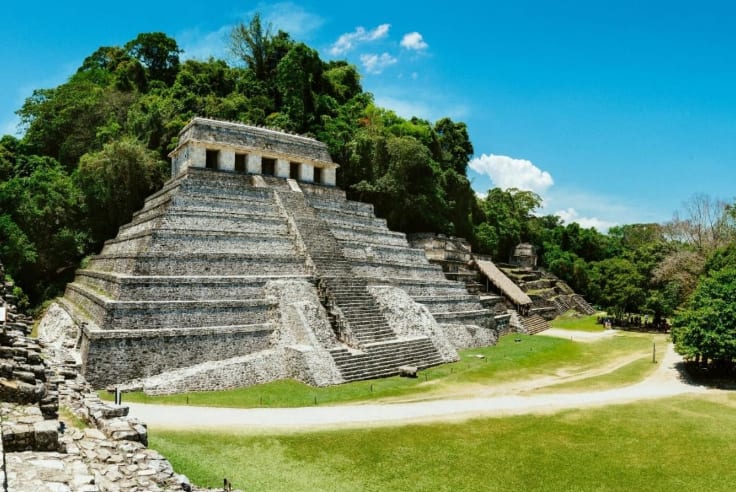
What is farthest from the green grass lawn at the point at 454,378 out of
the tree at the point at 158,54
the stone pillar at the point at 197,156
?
the tree at the point at 158,54

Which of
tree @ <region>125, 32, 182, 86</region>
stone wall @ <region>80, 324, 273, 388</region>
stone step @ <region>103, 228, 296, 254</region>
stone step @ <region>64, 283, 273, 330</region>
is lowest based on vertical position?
stone wall @ <region>80, 324, 273, 388</region>

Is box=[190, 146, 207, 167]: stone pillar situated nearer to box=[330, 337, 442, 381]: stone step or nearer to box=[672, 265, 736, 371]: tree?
box=[330, 337, 442, 381]: stone step

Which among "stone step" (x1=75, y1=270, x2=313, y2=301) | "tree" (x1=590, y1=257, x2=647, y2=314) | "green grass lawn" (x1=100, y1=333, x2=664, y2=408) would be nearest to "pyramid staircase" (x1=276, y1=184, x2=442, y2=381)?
"green grass lawn" (x1=100, y1=333, x2=664, y2=408)

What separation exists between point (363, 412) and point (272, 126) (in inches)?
1242

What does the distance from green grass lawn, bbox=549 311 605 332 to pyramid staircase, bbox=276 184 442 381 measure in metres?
23.1

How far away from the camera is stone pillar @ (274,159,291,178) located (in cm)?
3167

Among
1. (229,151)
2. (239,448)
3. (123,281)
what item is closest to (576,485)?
(239,448)

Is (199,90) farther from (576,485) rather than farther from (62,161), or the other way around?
(576,485)

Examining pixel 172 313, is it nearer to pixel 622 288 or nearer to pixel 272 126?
pixel 272 126

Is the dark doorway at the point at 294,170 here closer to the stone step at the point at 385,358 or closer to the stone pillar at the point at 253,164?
the stone pillar at the point at 253,164

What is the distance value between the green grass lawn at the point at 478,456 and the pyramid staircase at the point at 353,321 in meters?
6.57

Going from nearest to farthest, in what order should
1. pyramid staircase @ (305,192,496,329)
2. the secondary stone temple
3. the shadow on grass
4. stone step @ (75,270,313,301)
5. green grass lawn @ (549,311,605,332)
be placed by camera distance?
the secondary stone temple < stone step @ (75,270,313,301) < the shadow on grass < pyramid staircase @ (305,192,496,329) < green grass lawn @ (549,311,605,332)

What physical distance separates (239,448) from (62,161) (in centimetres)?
3861

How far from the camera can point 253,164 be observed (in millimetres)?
30703
